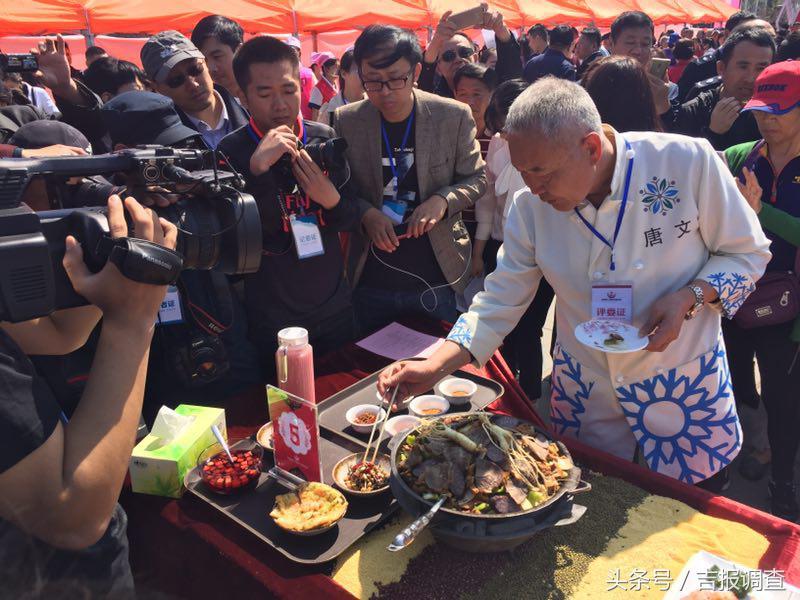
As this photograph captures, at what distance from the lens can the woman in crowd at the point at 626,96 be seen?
246 centimetres

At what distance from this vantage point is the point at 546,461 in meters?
1.30

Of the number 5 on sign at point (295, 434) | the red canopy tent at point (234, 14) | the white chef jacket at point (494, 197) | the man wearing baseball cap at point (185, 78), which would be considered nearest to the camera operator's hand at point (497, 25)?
the white chef jacket at point (494, 197)

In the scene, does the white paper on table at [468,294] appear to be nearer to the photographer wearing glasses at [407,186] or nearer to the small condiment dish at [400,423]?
the photographer wearing glasses at [407,186]

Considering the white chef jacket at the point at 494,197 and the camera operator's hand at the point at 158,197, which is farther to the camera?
the white chef jacket at the point at 494,197

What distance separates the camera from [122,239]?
3.05 ft

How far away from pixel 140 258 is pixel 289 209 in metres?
1.25

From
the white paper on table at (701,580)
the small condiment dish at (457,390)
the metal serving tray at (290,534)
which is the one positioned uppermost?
the white paper on table at (701,580)

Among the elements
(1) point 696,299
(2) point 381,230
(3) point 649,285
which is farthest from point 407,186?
(1) point 696,299

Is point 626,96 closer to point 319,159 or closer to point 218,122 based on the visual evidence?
point 319,159

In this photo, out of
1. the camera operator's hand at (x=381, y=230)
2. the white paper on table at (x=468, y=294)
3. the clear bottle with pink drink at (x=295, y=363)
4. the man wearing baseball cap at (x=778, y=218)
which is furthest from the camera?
the white paper on table at (x=468, y=294)

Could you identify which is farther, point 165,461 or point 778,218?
point 778,218

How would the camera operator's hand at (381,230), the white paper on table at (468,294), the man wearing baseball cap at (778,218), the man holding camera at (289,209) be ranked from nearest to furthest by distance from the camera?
the man holding camera at (289,209) → the man wearing baseball cap at (778,218) → the camera operator's hand at (381,230) → the white paper on table at (468,294)

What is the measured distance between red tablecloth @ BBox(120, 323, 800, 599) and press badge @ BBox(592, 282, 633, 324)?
0.37 meters

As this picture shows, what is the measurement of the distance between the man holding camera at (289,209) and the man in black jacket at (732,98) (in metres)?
2.21
